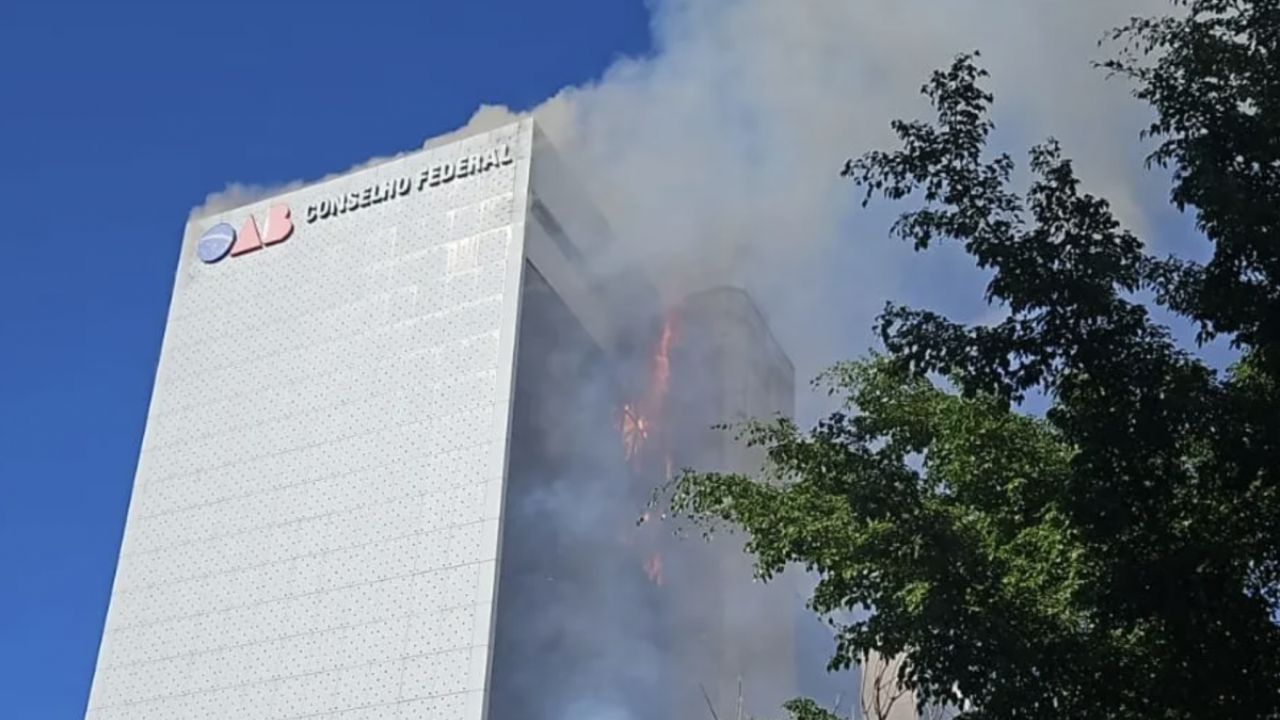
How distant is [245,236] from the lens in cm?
4394

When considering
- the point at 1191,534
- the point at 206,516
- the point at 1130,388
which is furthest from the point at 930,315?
the point at 206,516

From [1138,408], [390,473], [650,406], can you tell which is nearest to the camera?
[1138,408]

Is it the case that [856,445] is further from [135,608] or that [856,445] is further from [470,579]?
[135,608]

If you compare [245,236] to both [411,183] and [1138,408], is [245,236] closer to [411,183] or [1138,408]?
[411,183]

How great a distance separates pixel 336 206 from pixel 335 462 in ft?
27.9

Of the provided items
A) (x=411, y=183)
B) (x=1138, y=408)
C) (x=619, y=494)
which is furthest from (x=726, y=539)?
(x=1138, y=408)

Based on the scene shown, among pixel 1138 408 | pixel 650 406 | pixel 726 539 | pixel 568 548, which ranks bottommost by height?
pixel 1138 408

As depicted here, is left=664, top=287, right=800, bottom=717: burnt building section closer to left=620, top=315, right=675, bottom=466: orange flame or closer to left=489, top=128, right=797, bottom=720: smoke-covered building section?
left=489, top=128, right=797, bottom=720: smoke-covered building section

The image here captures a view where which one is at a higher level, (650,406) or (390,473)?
(650,406)

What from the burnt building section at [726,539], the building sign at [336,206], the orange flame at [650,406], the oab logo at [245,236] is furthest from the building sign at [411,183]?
the burnt building section at [726,539]

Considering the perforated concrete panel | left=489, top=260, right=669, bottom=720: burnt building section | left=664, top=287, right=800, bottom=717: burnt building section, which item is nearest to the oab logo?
the perforated concrete panel

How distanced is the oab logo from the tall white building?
0.08 meters

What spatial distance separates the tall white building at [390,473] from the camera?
3484 cm

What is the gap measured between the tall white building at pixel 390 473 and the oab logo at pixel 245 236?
76mm
